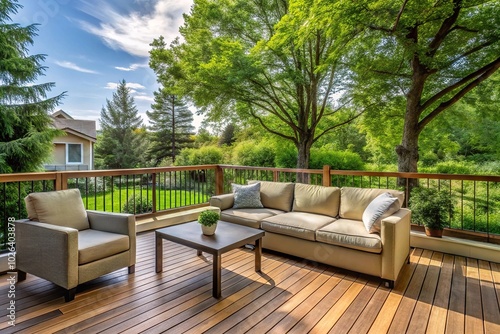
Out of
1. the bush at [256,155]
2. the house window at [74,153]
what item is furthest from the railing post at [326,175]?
the house window at [74,153]

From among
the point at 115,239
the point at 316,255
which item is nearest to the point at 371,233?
the point at 316,255

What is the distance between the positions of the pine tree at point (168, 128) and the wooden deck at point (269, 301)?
17.0 metres

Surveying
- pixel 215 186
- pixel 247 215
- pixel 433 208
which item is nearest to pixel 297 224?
pixel 247 215

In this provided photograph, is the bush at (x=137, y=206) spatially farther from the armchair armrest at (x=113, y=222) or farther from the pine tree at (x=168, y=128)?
the pine tree at (x=168, y=128)

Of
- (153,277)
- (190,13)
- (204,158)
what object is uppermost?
(190,13)

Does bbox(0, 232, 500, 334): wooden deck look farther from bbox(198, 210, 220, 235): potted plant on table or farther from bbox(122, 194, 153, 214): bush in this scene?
bbox(122, 194, 153, 214): bush

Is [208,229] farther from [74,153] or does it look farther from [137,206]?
[74,153]

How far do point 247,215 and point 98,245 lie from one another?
1.82 metres

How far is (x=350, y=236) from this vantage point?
2793 millimetres

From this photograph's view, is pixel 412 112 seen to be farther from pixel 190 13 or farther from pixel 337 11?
pixel 190 13

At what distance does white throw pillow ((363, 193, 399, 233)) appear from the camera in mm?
2797

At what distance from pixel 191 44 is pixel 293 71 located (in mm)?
3251

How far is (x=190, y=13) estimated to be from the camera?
785 centimetres

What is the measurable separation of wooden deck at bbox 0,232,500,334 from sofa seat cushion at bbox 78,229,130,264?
333mm
